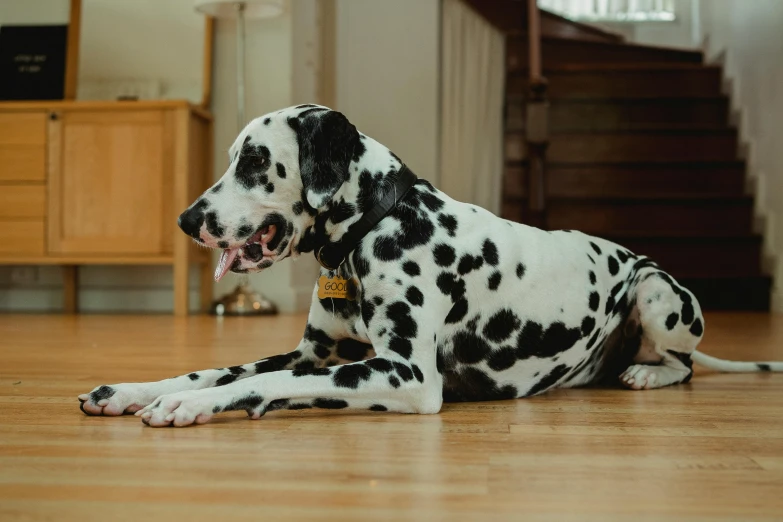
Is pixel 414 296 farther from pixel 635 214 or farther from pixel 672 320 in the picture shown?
pixel 635 214

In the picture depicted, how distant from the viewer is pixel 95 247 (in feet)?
19.4

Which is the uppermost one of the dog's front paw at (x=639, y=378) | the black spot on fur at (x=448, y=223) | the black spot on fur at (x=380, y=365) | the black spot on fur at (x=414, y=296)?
the black spot on fur at (x=448, y=223)

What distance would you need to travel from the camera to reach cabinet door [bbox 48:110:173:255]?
231 inches

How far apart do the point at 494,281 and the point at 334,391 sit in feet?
1.66

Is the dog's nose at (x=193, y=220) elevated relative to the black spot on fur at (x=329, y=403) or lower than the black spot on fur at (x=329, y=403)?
elevated

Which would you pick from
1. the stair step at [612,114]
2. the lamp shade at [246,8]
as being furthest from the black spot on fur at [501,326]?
the stair step at [612,114]

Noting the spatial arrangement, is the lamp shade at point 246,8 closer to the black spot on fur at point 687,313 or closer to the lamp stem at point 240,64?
the lamp stem at point 240,64

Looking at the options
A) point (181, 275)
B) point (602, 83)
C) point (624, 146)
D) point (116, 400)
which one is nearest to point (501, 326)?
point (116, 400)

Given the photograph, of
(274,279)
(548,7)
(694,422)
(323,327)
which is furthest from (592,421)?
(548,7)

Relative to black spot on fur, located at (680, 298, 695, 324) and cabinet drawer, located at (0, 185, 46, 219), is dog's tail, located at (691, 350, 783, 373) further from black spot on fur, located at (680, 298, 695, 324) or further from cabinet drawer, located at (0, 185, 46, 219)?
cabinet drawer, located at (0, 185, 46, 219)

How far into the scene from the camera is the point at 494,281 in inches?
87.2

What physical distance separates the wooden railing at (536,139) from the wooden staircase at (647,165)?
1.24ft

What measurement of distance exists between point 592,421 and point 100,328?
3.39 metres

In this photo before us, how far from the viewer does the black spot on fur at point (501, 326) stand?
2230 mm
